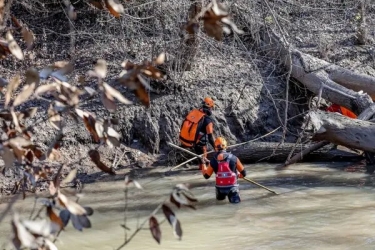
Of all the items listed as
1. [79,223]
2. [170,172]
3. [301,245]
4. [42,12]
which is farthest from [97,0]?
[42,12]

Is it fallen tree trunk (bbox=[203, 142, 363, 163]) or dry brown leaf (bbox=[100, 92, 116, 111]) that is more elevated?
dry brown leaf (bbox=[100, 92, 116, 111])

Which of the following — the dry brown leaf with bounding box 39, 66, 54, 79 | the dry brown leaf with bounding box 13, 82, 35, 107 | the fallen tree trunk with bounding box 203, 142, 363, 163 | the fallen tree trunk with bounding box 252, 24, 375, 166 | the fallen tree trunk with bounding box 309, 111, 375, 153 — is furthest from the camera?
the fallen tree trunk with bounding box 252, 24, 375, 166

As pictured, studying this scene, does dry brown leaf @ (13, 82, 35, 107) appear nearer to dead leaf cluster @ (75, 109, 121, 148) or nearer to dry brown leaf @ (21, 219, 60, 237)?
dead leaf cluster @ (75, 109, 121, 148)

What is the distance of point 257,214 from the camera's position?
990cm

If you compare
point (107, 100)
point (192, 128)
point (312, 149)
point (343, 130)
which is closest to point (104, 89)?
point (107, 100)

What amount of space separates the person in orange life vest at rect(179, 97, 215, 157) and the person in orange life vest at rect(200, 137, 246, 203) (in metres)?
2.56

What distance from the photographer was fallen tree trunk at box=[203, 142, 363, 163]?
44.5ft

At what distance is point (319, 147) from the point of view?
43.6 feet

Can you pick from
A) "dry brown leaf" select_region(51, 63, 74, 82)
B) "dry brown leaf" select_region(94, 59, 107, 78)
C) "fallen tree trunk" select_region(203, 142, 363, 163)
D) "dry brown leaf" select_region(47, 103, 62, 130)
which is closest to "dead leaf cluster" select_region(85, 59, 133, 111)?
"dry brown leaf" select_region(94, 59, 107, 78)

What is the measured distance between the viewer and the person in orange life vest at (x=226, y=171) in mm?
10125

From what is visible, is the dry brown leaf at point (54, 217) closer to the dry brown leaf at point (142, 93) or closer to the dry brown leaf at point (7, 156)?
the dry brown leaf at point (7, 156)

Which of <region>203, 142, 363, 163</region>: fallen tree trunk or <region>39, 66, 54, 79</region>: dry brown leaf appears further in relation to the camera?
<region>203, 142, 363, 163</region>: fallen tree trunk

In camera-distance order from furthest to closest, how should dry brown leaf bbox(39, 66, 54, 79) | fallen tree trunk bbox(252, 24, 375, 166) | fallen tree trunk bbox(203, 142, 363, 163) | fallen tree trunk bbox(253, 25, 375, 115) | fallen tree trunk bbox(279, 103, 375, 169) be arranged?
fallen tree trunk bbox(253, 25, 375, 115) → fallen tree trunk bbox(252, 24, 375, 166) → fallen tree trunk bbox(203, 142, 363, 163) → fallen tree trunk bbox(279, 103, 375, 169) → dry brown leaf bbox(39, 66, 54, 79)

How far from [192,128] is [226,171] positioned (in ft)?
9.63
